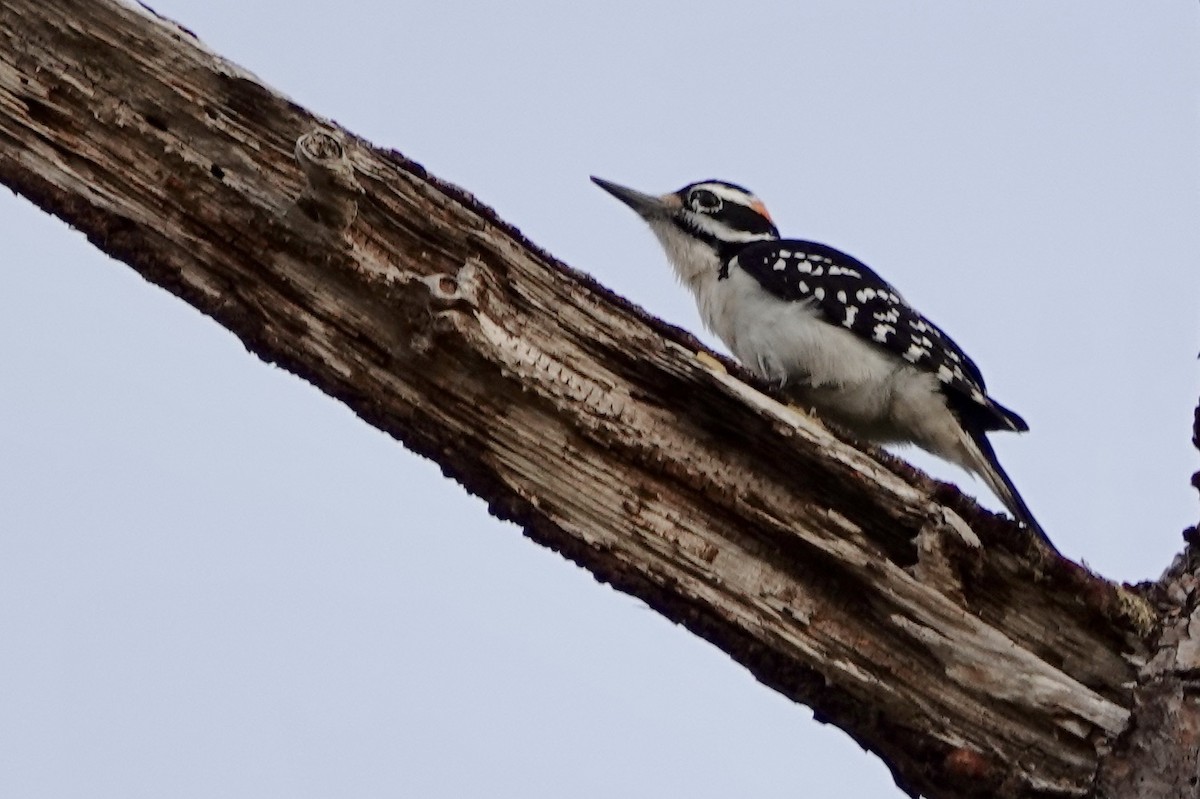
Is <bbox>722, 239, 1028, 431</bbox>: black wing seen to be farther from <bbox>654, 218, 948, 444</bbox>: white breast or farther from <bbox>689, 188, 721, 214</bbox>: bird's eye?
<bbox>689, 188, 721, 214</bbox>: bird's eye

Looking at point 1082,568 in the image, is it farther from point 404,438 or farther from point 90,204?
point 90,204

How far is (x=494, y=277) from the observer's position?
3.74m

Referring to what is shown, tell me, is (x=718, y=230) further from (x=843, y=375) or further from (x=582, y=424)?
(x=582, y=424)

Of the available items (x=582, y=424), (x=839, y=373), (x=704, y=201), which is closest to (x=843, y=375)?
(x=839, y=373)

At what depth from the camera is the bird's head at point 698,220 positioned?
643cm

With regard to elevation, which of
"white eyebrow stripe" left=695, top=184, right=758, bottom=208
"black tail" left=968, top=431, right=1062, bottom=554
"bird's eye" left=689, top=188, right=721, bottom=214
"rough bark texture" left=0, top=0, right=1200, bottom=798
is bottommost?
"rough bark texture" left=0, top=0, right=1200, bottom=798

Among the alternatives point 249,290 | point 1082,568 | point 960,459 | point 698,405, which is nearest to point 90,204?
point 249,290

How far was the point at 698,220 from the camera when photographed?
6543 mm

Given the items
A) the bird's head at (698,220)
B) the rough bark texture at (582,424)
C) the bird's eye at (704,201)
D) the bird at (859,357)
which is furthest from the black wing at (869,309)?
the rough bark texture at (582,424)

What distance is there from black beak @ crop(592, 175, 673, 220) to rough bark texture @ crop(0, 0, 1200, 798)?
2909 mm

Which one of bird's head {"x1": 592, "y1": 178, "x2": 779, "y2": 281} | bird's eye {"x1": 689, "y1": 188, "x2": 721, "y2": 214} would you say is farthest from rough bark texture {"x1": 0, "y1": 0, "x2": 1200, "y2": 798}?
bird's eye {"x1": 689, "y1": 188, "x2": 721, "y2": 214}

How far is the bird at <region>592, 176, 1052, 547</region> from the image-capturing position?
5.46 m

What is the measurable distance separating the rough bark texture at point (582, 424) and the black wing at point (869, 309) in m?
1.86

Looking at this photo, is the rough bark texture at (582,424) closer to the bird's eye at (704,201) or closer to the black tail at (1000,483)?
the black tail at (1000,483)
